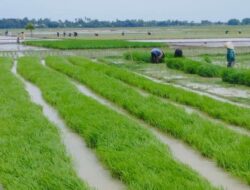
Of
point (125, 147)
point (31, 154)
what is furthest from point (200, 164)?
Answer: point (31, 154)

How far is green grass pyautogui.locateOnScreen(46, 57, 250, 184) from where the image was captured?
4.87 metres

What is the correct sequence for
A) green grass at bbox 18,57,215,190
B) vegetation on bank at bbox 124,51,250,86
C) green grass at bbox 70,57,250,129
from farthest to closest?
vegetation on bank at bbox 124,51,250,86, green grass at bbox 70,57,250,129, green grass at bbox 18,57,215,190

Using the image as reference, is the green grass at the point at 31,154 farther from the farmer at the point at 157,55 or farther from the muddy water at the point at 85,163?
the farmer at the point at 157,55

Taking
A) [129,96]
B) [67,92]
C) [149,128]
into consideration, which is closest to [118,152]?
[149,128]

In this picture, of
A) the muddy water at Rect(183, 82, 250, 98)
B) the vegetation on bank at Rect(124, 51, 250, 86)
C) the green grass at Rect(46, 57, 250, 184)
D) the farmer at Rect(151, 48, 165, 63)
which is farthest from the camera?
the farmer at Rect(151, 48, 165, 63)

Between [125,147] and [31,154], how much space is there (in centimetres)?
104

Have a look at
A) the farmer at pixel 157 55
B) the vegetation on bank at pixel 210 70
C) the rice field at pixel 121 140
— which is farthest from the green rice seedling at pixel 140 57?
the rice field at pixel 121 140

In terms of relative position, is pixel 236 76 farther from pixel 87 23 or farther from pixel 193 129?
pixel 87 23

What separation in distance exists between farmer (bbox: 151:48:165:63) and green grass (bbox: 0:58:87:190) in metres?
9.39

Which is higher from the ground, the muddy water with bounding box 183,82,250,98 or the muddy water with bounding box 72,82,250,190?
the muddy water with bounding box 72,82,250,190

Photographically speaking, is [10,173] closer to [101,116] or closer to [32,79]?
[101,116]

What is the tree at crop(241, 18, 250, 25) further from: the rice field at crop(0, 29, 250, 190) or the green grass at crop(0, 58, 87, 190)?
the green grass at crop(0, 58, 87, 190)

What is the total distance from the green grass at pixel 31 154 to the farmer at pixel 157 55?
30.8ft

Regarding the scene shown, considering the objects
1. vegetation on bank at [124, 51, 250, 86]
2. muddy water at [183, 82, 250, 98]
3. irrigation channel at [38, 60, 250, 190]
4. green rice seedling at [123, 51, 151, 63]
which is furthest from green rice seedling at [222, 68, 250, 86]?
green rice seedling at [123, 51, 151, 63]
